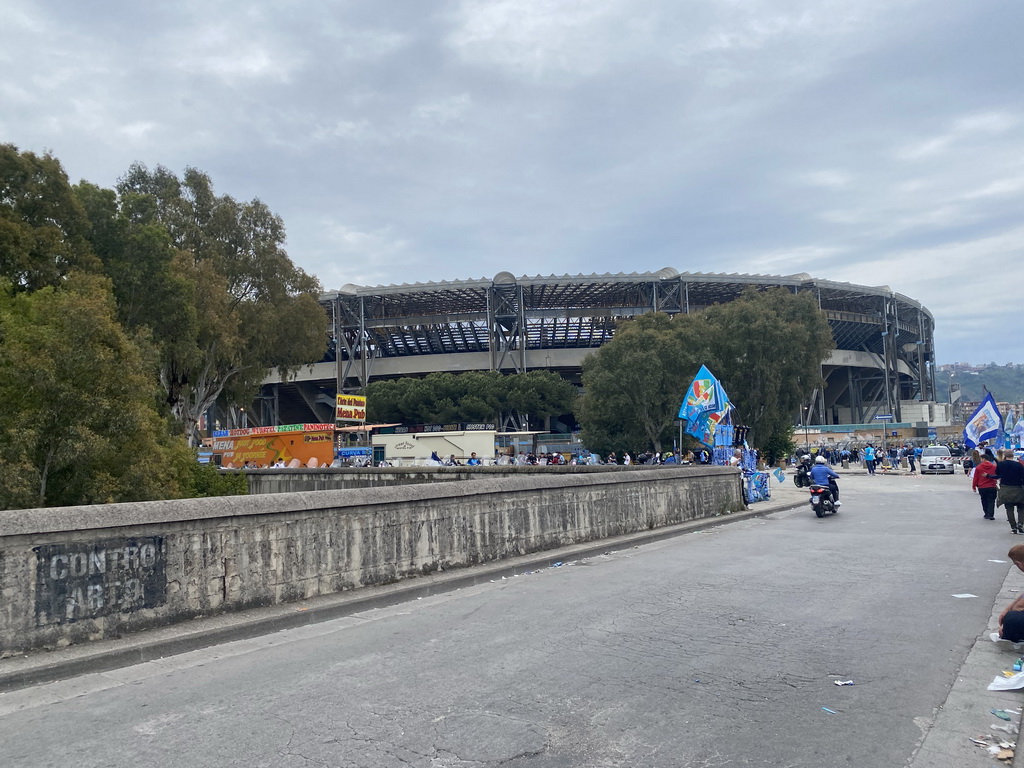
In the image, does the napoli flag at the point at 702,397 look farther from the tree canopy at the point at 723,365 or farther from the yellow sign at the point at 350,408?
the yellow sign at the point at 350,408

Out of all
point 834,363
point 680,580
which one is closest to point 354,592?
point 680,580

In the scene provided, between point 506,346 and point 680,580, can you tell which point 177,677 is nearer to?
point 680,580

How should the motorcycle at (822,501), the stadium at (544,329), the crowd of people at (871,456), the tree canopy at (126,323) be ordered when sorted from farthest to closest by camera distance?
the stadium at (544,329)
the crowd of people at (871,456)
the motorcycle at (822,501)
the tree canopy at (126,323)

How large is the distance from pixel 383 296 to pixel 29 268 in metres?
52.3

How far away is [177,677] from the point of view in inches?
224

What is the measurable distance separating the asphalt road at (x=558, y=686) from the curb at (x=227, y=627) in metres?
0.17

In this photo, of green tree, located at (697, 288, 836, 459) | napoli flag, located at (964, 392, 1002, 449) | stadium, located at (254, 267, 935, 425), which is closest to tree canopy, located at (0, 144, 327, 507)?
green tree, located at (697, 288, 836, 459)

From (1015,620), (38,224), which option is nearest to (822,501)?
(1015,620)

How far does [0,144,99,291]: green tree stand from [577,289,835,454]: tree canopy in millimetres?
24839

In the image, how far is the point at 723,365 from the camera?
3931 cm

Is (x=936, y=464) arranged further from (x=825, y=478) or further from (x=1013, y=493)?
(x=1013, y=493)

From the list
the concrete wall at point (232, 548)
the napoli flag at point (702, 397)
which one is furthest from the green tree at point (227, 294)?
the concrete wall at point (232, 548)

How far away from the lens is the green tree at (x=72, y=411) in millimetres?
13109

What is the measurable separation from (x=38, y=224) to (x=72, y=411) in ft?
33.2
